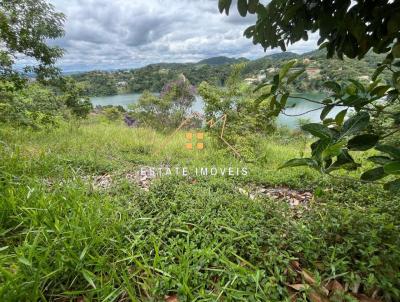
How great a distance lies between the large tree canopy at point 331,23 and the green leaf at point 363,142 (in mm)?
335

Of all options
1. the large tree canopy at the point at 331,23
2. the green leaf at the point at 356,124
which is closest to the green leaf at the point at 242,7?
the large tree canopy at the point at 331,23

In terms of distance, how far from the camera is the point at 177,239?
1466 mm

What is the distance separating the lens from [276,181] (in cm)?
246

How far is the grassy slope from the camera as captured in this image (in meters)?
1.16

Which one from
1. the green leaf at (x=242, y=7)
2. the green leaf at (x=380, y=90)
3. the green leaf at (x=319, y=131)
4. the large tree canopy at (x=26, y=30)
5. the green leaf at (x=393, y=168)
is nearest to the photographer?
the green leaf at (x=393, y=168)

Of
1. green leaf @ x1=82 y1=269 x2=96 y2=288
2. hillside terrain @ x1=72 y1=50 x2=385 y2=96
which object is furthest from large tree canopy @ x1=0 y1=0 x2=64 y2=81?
green leaf @ x1=82 y1=269 x2=96 y2=288

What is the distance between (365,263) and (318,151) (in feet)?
2.56

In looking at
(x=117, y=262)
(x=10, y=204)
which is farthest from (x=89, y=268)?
(x=10, y=204)

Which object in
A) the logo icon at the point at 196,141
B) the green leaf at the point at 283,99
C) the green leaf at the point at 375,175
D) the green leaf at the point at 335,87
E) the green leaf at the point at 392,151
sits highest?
the green leaf at the point at 335,87

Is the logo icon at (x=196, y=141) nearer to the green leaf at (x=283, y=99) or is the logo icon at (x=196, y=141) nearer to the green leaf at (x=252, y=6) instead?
the green leaf at (x=283, y=99)

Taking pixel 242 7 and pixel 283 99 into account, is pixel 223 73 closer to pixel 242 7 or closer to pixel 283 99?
pixel 283 99

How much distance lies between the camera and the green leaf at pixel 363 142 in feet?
2.89

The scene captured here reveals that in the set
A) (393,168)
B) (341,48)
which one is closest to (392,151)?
(393,168)

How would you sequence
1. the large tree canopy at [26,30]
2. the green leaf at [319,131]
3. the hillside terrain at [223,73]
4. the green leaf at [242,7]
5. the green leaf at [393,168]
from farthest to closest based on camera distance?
1. the large tree canopy at [26,30]
2. the hillside terrain at [223,73]
3. the green leaf at [242,7]
4. the green leaf at [319,131]
5. the green leaf at [393,168]
